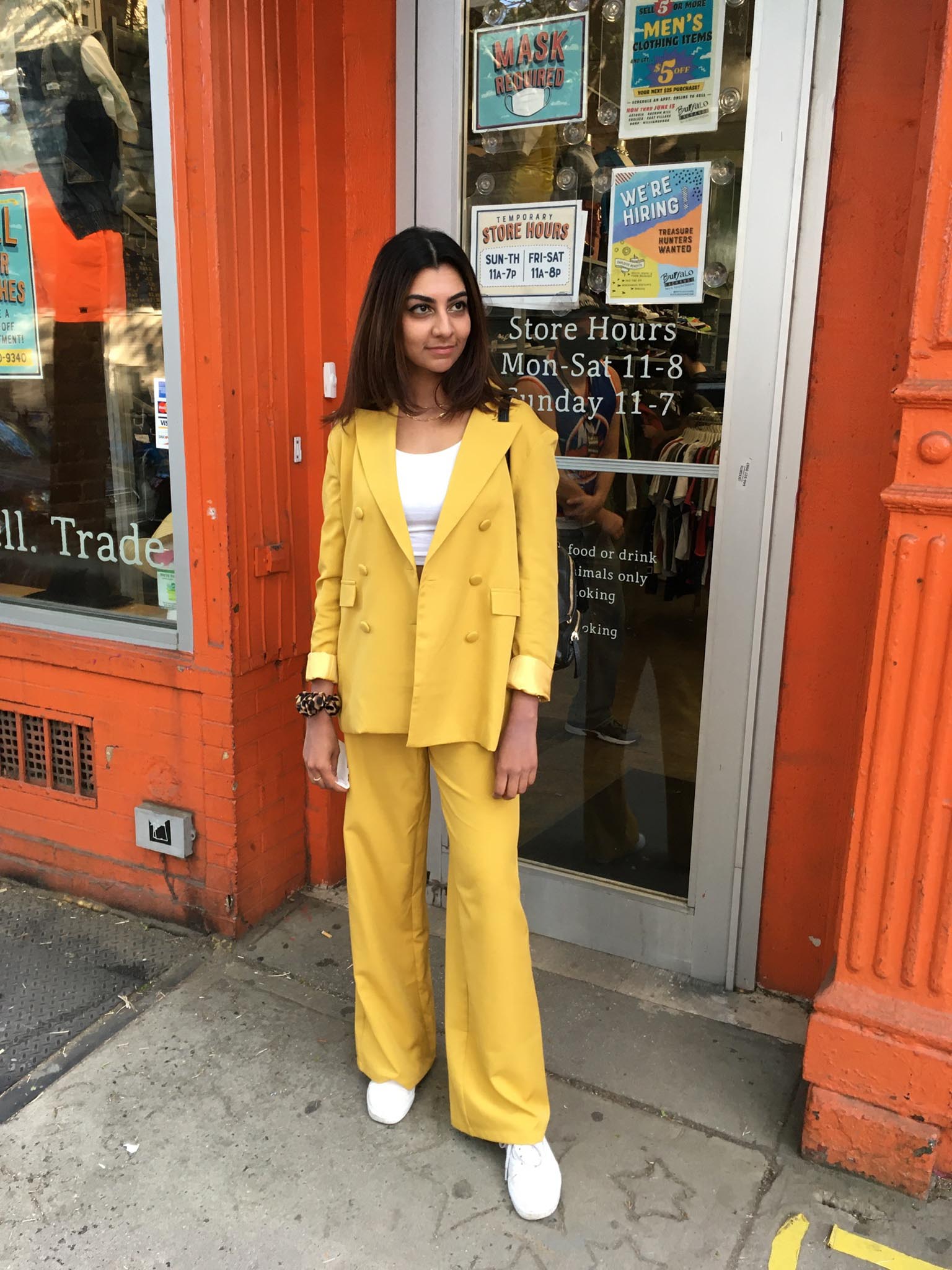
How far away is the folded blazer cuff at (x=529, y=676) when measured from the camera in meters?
2.19

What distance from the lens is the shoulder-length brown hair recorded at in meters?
2.13

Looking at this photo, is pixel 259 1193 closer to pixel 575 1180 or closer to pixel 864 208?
pixel 575 1180

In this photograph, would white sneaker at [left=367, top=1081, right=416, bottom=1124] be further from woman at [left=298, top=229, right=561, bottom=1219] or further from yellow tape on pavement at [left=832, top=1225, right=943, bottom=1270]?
yellow tape on pavement at [left=832, top=1225, right=943, bottom=1270]

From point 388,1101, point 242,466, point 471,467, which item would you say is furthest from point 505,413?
point 388,1101

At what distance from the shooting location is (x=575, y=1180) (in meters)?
2.32

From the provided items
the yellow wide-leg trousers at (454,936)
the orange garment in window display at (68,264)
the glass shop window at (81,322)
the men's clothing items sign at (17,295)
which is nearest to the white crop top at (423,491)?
the yellow wide-leg trousers at (454,936)

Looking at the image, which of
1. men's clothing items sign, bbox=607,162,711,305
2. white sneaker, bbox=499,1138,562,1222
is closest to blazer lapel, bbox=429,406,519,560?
men's clothing items sign, bbox=607,162,711,305

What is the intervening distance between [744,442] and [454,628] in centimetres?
109

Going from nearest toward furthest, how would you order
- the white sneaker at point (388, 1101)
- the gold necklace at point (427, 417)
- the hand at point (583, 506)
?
1. the gold necklace at point (427, 417)
2. the white sneaker at point (388, 1101)
3. the hand at point (583, 506)

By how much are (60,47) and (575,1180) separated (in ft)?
12.2

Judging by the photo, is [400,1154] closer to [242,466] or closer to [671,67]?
[242,466]

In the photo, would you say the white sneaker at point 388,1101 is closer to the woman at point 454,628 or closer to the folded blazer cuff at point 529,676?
the woman at point 454,628

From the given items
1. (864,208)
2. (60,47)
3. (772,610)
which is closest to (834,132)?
(864,208)

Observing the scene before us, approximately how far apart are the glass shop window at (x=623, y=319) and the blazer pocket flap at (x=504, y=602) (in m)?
0.91
